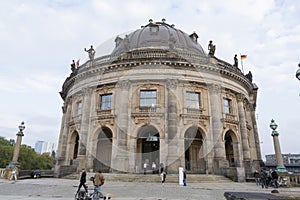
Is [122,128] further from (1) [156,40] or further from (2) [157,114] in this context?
(1) [156,40]

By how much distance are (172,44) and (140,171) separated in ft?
47.8

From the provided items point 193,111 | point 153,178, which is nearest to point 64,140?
point 153,178

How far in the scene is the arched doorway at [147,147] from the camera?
78.2ft

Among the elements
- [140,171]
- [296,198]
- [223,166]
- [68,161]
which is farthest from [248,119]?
[296,198]

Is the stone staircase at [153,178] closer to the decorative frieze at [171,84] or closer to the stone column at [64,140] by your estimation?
the decorative frieze at [171,84]

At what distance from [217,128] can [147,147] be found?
811 cm

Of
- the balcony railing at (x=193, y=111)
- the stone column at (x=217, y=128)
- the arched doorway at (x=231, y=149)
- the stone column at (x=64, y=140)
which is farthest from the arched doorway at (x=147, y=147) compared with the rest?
the stone column at (x=64, y=140)

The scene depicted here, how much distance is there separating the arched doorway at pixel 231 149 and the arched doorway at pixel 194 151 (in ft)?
11.9

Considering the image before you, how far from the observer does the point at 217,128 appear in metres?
23.4

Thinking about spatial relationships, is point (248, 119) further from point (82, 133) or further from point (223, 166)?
point (82, 133)

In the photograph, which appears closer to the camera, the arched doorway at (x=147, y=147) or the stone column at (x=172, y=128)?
the stone column at (x=172, y=128)

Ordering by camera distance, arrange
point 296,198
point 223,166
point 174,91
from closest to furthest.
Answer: point 296,198, point 223,166, point 174,91

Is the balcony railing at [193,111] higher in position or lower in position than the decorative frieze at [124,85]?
lower

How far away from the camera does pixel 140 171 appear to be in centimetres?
2223
